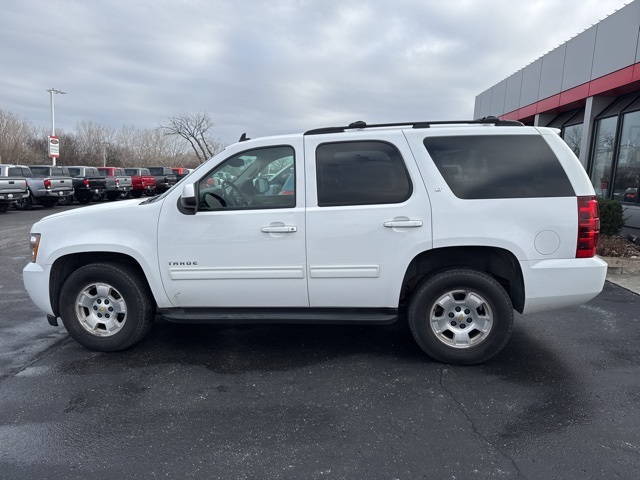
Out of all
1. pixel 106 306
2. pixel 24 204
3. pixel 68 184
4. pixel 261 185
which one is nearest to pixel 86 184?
pixel 68 184

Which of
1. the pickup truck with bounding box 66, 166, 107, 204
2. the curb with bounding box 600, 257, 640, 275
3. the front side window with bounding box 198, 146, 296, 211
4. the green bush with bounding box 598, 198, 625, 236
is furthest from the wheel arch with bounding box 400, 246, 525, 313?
the pickup truck with bounding box 66, 166, 107, 204

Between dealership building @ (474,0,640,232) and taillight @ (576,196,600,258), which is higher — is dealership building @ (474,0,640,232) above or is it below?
above

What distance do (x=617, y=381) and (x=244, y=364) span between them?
3.14 m

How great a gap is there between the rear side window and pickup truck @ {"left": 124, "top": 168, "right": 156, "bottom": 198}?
23441 millimetres

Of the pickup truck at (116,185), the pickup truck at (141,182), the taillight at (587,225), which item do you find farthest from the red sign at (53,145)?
the taillight at (587,225)

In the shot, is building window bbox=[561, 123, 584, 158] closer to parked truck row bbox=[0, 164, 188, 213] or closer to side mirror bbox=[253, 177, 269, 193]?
side mirror bbox=[253, 177, 269, 193]

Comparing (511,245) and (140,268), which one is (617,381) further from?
(140,268)

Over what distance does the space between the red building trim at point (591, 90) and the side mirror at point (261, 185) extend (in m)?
9.44

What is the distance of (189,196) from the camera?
3.86 meters

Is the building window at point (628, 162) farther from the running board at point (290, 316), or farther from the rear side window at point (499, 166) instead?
the running board at point (290, 316)

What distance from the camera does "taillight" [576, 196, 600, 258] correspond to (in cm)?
372

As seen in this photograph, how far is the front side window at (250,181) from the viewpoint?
4.03 metres

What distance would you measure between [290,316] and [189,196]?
136cm

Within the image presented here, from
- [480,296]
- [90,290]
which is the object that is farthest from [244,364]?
[480,296]
